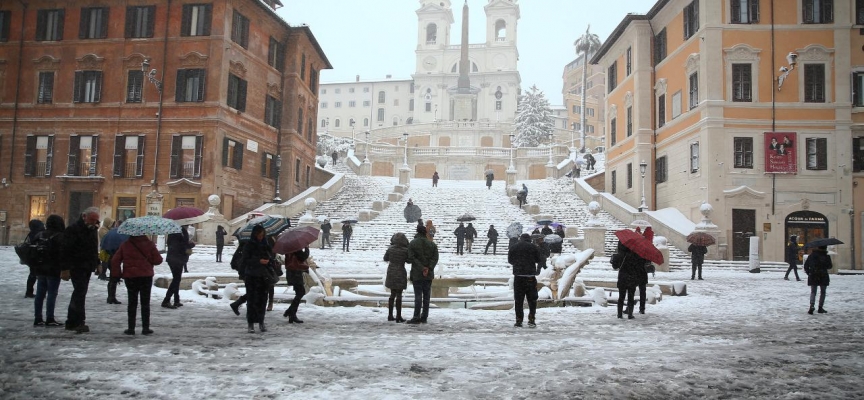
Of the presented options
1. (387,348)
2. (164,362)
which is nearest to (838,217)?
(387,348)

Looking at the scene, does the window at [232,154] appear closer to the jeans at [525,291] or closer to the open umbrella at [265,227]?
the open umbrella at [265,227]

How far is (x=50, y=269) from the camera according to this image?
862cm

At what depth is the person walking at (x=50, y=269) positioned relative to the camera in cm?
855

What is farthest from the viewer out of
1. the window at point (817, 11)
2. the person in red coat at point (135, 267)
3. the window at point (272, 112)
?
the window at point (272, 112)

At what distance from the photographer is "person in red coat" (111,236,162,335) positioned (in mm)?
8227

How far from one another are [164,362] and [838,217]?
29533 mm

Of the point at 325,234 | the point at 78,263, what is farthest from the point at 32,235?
the point at 325,234

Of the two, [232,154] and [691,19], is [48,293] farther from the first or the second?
[691,19]

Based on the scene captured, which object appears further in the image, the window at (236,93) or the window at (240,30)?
the window at (240,30)

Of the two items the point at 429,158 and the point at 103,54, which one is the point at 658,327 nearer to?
the point at 103,54

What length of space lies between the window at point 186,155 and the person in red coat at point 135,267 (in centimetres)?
2412

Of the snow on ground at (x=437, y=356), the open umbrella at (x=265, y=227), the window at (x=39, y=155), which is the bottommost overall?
the snow on ground at (x=437, y=356)

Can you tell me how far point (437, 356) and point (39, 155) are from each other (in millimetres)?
33659

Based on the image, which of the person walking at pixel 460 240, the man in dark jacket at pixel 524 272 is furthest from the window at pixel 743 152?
the man in dark jacket at pixel 524 272
